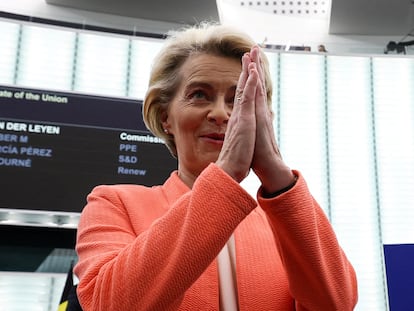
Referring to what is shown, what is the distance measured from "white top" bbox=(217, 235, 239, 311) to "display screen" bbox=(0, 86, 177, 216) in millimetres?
1818

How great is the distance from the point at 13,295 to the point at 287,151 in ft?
5.44

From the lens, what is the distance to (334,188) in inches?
112

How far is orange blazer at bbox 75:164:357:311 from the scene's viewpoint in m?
0.54

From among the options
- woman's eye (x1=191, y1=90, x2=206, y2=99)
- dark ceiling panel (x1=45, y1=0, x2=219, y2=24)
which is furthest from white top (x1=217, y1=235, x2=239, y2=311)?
dark ceiling panel (x1=45, y1=0, x2=219, y2=24)

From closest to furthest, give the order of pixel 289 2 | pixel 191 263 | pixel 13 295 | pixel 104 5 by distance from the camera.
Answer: pixel 191 263 → pixel 13 295 → pixel 104 5 → pixel 289 2

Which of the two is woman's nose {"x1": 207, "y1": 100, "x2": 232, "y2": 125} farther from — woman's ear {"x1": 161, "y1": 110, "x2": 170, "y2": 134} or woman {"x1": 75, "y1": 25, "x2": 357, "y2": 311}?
woman's ear {"x1": 161, "y1": 110, "x2": 170, "y2": 134}

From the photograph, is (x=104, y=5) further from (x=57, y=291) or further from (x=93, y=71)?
(x=57, y=291)

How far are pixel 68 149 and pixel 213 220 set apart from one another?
2120 mm

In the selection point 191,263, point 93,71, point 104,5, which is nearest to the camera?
point 191,263

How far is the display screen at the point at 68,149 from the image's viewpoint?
244cm

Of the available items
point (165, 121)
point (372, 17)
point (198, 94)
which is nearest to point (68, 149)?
point (165, 121)

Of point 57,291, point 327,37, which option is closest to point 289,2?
point 327,37

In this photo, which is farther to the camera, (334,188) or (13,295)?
(334,188)

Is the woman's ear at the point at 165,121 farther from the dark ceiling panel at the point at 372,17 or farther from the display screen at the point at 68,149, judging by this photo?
the dark ceiling panel at the point at 372,17
